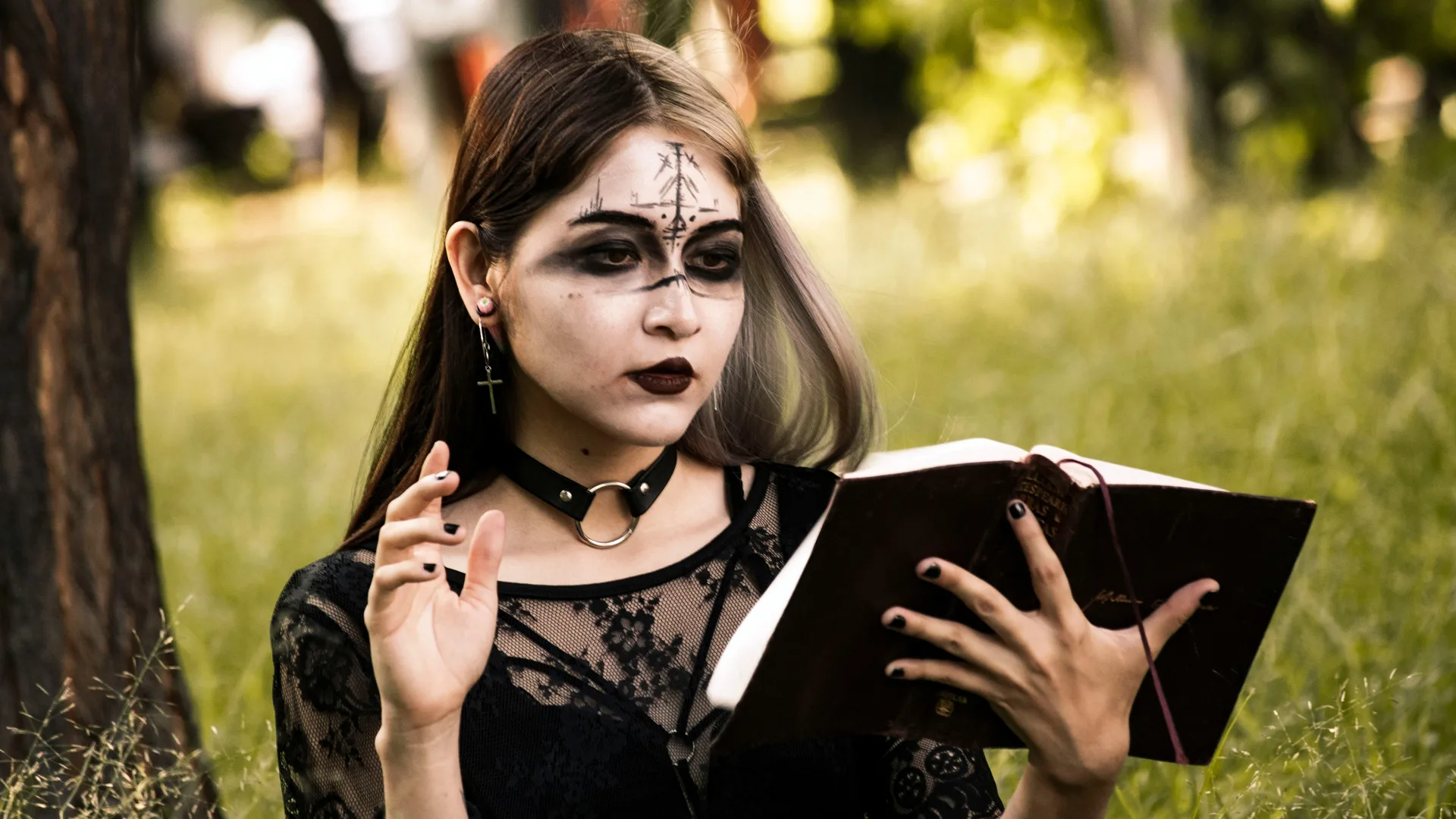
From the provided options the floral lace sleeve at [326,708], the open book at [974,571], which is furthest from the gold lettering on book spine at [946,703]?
the floral lace sleeve at [326,708]

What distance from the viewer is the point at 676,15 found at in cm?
249

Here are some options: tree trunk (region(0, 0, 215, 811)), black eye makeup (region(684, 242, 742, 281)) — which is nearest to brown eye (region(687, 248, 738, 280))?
black eye makeup (region(684, 242, 742, 281))

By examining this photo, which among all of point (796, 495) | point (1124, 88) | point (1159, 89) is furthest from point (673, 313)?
point (1124, 88)

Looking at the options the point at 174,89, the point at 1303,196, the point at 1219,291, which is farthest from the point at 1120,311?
the point at 174,89

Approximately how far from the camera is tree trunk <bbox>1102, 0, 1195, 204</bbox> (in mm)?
7734

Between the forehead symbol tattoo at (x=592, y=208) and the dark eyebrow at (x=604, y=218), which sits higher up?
the forehead symbol tattoo at (x=592, y=208)

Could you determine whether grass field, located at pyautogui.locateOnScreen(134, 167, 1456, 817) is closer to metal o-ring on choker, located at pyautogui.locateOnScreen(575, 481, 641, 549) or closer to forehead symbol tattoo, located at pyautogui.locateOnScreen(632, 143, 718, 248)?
metal o-ring on choker, located at pyautogui.locateOnScreen(575, 481, 641, 549)

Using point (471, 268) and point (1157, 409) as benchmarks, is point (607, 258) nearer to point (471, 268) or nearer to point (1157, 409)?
point (471, 268)

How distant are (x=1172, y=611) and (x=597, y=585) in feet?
2.59

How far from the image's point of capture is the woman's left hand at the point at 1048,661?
5.31 feet

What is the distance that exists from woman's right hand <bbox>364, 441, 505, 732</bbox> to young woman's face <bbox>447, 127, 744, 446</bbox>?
0.98 ft

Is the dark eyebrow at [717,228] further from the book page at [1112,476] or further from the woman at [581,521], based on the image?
the book page at [1112,476]

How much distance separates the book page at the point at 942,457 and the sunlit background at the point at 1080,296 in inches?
34.3

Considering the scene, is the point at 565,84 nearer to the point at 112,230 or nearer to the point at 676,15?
the point at 676,15
